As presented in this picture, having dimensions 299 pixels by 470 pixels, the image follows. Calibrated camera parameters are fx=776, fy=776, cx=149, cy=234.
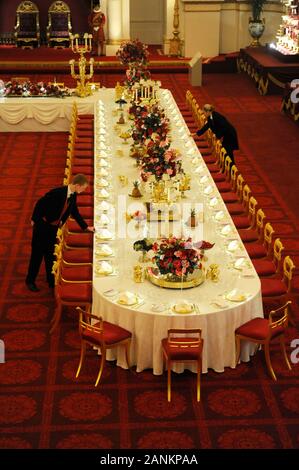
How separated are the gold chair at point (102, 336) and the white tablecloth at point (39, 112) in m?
9.71

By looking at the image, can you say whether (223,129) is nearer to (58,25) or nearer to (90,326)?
(90,326)

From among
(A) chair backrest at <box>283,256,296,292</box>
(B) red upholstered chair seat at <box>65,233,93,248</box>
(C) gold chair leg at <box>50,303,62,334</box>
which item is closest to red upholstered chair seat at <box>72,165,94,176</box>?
(B) red upholstered chair seat at <box>65,233,93,248</box>

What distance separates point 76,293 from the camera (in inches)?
314

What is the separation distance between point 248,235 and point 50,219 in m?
2.40

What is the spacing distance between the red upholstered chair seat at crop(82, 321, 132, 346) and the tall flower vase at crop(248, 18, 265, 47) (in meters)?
17.7

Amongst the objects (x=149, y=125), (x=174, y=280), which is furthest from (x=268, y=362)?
(x=149, y=125)

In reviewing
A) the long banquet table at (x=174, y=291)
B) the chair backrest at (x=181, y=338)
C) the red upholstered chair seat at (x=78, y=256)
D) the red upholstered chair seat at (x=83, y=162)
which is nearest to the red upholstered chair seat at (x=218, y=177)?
the long banquet table at (x=174, y=291)

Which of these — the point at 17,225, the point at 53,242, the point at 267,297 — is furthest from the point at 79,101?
the point at 267,297

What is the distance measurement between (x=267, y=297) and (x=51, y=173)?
21.1 feet

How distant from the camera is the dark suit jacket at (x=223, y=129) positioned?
41.3ft

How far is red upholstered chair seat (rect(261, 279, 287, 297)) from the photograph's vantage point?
802 centimetres

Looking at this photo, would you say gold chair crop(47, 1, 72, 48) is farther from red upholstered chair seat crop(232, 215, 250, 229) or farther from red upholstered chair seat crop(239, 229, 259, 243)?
red upholstered chair seat crop(239, 229, 259, 243)

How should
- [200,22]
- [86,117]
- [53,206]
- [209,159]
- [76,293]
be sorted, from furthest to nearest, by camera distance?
[200,22], [86,117], [209,159], [53,206], [76,293]

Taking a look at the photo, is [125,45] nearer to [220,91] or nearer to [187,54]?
[220,91]
